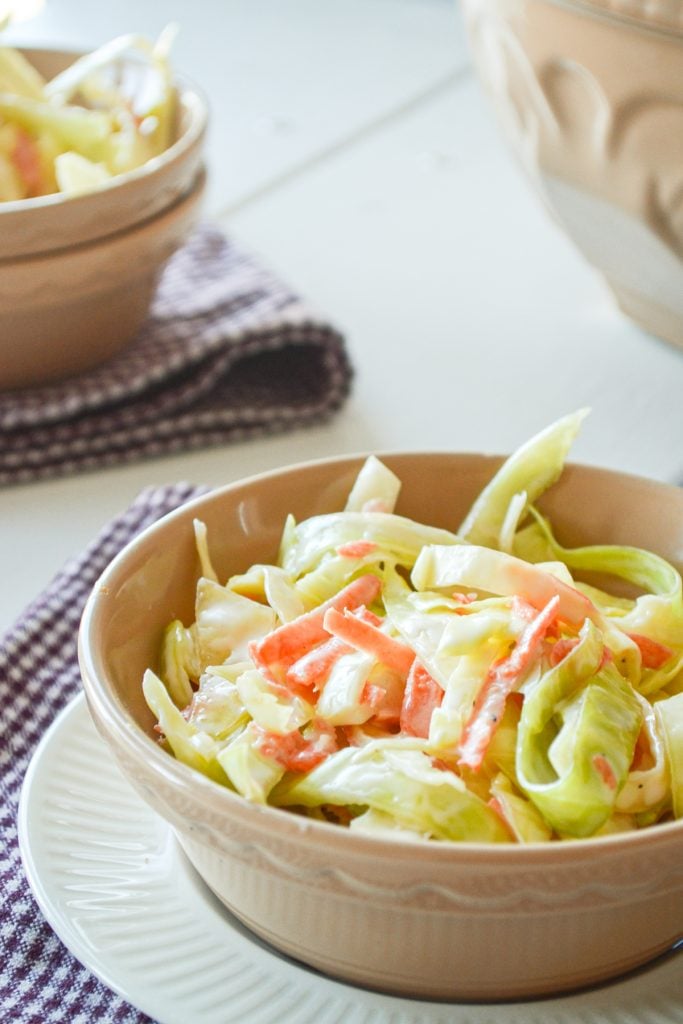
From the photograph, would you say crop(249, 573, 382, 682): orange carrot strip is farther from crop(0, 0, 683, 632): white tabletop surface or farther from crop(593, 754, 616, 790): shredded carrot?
crop(0, 0, 683, 632): white tabletop surface

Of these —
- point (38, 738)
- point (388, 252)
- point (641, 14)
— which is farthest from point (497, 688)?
point (388, 252)

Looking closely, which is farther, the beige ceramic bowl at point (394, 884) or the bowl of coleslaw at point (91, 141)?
the bowl of coleslaw at point (91, 141)

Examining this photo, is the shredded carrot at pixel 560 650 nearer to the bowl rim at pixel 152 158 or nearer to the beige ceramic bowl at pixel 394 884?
the beige ceramic bowl at pixel 394 884

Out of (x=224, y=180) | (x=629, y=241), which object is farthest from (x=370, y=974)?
(x=224, y=180)

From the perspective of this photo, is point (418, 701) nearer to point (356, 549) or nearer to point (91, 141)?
point (356, 549)

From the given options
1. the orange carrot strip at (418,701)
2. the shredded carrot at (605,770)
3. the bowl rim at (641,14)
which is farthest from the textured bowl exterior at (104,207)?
the shredded carrot at (605,770)

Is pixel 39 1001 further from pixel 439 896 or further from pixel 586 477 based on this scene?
pixel 586 477
